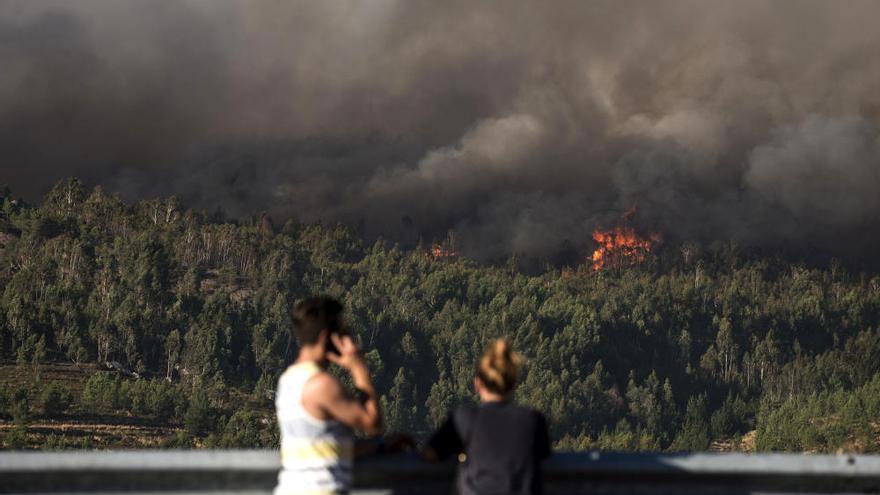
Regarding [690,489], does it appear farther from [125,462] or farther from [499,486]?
[125,462]

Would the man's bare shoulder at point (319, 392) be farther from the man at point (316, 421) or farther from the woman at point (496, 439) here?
the woman at point (496, 439)

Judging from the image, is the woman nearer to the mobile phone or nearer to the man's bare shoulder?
the man's bare shoulder

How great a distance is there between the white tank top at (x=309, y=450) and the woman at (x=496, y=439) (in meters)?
0.70

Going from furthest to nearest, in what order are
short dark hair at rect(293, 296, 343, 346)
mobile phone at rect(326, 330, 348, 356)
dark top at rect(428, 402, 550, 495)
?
mobile phone at rect(326, 330, 348, 356), short dark hair at rect(293, 296, 343, 346), dark top at rect(428, 402, 550, 495)

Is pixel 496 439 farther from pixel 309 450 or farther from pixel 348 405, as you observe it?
pixel 309 450

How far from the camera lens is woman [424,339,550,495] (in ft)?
30.0

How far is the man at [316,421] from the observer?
9.34 metres

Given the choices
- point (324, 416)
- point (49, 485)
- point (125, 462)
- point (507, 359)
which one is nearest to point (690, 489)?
point (507, 359)

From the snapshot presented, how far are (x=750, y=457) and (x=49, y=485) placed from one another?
5.61 m

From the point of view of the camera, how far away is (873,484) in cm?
976

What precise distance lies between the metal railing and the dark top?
0.37 meters

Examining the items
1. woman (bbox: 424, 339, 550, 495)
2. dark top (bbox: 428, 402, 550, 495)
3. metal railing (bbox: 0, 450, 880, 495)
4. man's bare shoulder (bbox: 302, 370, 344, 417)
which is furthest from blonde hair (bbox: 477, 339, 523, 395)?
man's bare shoulder (bbox: 302, 370, 344, 417)

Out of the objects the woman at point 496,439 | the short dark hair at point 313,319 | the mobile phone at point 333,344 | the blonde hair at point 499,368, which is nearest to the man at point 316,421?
the short dark hair at point 313,319

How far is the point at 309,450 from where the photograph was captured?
9453 millimetres
